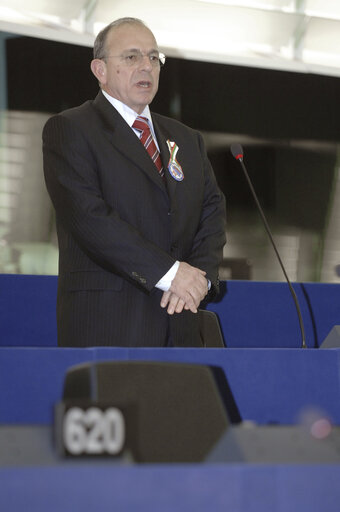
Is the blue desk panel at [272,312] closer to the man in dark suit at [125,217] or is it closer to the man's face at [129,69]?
the man in dark suit at [125,217]

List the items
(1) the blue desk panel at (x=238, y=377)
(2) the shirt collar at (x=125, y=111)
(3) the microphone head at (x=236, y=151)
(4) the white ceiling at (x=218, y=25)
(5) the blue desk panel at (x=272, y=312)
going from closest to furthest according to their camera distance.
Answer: (1) the blue desk panel at (x=238, y=377) → (2) the shirt collar at (x=125, y=111) → (3) the microphone head at (x=236, y=151) → (5) the blue desk panel at (x=272, y=312) → (4) the white ceiling at (x=218, y=25)

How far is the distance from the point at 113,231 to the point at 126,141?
31cm

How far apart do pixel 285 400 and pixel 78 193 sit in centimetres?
77

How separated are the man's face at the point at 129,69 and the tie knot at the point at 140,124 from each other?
0.9 inches

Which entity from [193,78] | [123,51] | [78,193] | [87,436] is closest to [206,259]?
[78,193]

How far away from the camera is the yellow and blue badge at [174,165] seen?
7.29 ft

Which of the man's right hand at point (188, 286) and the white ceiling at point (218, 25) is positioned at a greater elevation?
the white ceiling at point (218, 25)

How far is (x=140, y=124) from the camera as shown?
226 centimetres

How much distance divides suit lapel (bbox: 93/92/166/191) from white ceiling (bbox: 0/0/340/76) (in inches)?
126

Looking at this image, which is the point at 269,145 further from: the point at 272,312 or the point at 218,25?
the point at 272,312

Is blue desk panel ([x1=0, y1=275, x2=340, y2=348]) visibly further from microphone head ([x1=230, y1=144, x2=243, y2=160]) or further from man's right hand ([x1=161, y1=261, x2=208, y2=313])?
man's right hand ([x1=161, y1=261, x2=208, y2=313])

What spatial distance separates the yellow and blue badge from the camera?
2221 millimetres

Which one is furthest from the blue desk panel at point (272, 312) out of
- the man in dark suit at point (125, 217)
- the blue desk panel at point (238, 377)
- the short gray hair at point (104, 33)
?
the blue desk panel at point (238, 377)

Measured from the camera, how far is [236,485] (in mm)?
826
